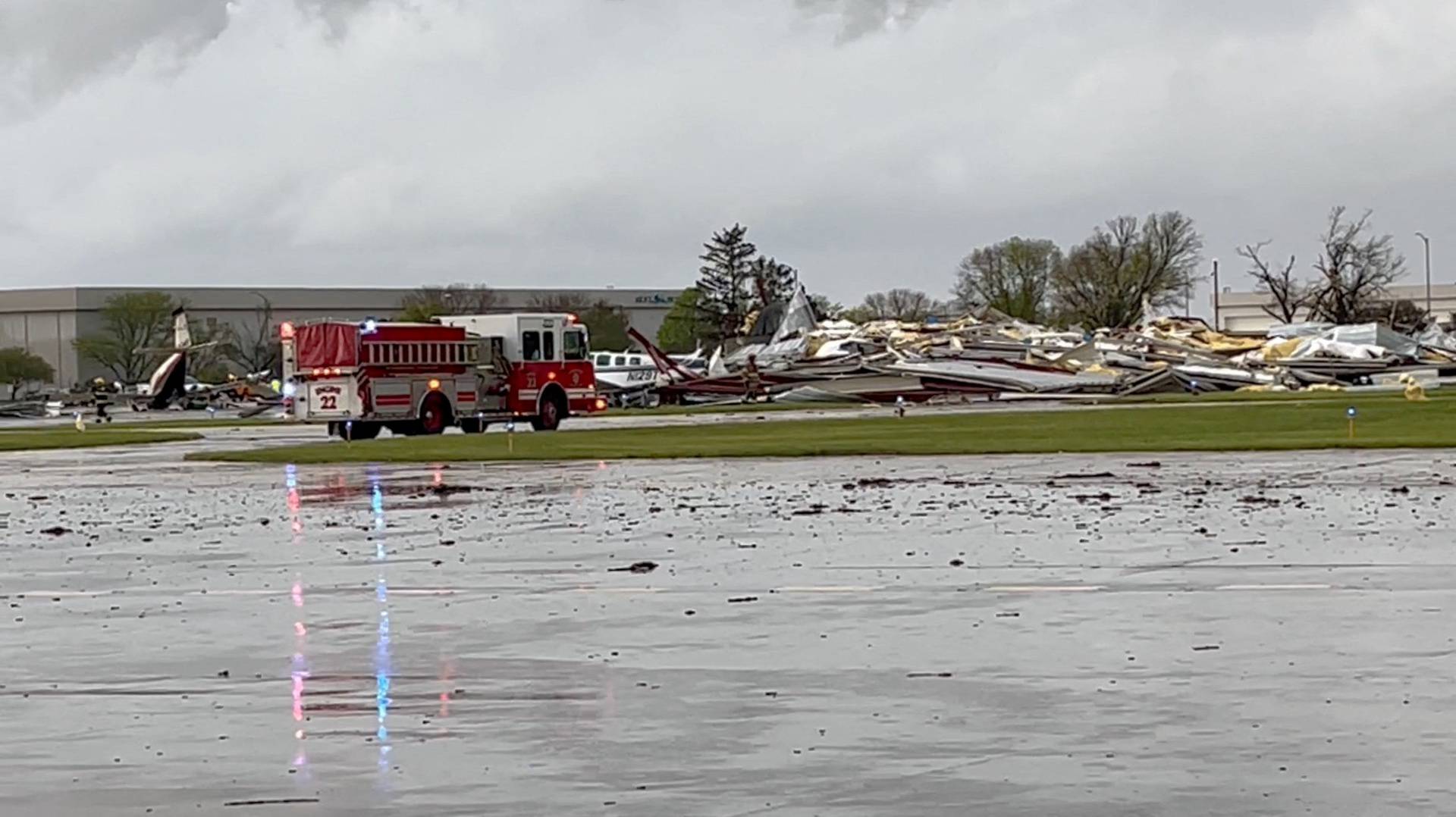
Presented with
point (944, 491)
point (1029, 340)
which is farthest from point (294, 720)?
point (1029, 340)

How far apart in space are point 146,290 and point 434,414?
132 meters

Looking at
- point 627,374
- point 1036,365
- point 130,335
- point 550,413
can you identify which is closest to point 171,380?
point 627,374

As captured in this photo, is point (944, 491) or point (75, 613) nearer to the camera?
point (75, 613)

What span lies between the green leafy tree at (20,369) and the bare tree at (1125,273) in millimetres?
72390

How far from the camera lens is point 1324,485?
23.8 meters

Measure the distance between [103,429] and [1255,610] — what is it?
2165 inches

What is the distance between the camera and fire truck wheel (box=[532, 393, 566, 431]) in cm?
5431

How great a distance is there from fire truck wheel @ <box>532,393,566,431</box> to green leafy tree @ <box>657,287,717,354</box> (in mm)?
121187

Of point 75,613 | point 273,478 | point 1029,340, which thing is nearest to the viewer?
point 75,613

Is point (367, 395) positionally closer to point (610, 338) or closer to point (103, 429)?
point (103, 429)

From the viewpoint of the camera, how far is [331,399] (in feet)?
167

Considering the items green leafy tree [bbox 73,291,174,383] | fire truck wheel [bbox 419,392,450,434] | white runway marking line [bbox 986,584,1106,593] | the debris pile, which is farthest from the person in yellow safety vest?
green leafy tree [bbox 73,291,174,383]

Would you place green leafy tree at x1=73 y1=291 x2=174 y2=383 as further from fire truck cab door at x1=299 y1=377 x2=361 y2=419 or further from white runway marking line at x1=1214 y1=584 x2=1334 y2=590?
white runway marking line at x1=1214 y1=584 x2=1334 y2=590

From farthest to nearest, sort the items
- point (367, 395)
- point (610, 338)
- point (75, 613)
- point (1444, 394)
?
point (610, 338) < point (1444, 394) < point (367, 395) < point (75, 613)
